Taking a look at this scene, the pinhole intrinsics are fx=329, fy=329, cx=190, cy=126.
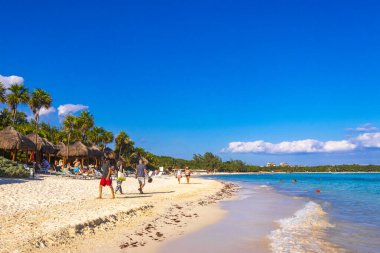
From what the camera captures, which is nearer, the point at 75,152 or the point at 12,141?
the point at 12,141

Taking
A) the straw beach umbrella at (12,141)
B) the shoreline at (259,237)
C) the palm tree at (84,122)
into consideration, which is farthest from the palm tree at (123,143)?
the shoreline at (259,237)

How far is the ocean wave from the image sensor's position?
763cm

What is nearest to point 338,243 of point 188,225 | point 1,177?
point 188,225

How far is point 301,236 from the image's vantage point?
9062 mm

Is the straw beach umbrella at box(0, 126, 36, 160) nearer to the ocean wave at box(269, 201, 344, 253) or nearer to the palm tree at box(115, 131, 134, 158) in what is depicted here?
the ocean wave at box(269, 201, 344, 253)

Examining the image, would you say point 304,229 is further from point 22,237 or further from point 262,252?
point 22,237


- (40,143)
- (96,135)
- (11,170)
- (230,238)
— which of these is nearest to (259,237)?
(230,238)

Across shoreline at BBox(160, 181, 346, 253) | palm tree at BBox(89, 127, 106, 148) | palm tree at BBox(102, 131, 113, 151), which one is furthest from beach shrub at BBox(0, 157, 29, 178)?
palm tree at BBox(102, 131, 113, 151)

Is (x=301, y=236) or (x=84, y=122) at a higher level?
(x=84, y=122)

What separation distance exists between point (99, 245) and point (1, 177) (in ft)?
52.6

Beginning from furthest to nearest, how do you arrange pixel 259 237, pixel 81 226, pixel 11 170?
pixel 11 170 → pixel 259 237 → pixel 81 226

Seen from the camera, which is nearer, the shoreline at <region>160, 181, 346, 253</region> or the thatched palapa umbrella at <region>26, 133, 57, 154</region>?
the shoreline at <region>160, 181, 346, 253</region>

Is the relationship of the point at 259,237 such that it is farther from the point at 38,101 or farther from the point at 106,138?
the point at 106,138

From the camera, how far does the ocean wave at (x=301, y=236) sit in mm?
7626
